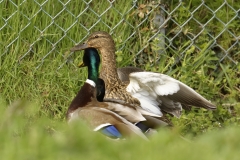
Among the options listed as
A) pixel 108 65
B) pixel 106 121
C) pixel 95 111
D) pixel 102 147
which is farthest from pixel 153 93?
pixel 102 147

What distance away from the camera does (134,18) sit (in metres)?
5.99

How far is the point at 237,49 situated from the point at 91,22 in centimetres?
118

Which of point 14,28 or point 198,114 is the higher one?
point 14,28

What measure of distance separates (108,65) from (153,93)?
0.56m

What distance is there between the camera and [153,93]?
→ 5301 millimetres

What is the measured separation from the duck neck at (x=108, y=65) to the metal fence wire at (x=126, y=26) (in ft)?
0.37

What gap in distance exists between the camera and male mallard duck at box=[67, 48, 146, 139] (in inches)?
177

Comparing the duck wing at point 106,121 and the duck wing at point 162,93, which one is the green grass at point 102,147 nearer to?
the duck wing at point 106,121

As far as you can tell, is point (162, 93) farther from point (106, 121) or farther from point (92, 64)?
point (106, 121)

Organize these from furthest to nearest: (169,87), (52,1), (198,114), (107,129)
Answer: (52,1) → (198,114) → (169,87) → (107,129)

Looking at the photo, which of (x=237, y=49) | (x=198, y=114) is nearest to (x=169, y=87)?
(x=198, y=114)

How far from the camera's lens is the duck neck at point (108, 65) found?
5660 mm

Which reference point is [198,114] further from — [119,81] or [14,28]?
[14,28]

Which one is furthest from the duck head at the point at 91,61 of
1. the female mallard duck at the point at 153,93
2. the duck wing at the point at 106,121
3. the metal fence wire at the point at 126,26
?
the duck wing at the point at 106,121
